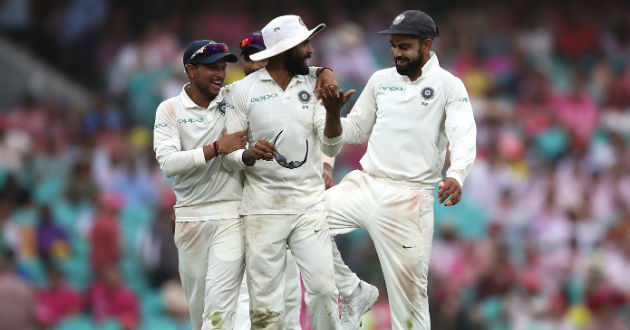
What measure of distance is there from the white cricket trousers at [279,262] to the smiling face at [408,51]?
1437 mm

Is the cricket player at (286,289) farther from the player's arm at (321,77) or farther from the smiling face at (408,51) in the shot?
the smiling face at (408,51)

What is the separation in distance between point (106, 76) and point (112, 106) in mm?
1444

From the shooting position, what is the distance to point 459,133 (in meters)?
9.27

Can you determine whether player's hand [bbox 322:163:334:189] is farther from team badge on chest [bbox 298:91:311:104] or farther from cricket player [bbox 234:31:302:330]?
team badge on chest [bbox 298:91:311:104]

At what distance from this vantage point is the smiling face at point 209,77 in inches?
371

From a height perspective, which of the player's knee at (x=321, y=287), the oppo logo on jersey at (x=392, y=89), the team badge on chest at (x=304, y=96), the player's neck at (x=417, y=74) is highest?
the player's neck at (x=417, y=74)

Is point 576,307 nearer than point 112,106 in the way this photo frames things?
Yes

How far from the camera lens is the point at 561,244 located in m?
15.8

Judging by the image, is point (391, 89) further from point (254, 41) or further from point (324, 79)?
point (254, 41)

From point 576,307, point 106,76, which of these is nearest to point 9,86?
point 106,76

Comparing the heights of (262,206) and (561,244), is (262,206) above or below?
above

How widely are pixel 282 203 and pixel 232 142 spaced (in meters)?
0.64

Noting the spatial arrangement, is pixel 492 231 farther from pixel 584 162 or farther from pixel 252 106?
pixel 252 106

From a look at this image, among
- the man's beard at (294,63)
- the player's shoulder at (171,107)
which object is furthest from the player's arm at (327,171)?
the player's shoulder at (171,107)
